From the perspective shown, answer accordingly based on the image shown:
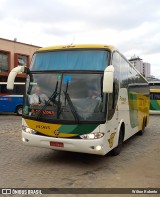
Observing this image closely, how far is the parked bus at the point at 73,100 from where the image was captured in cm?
776

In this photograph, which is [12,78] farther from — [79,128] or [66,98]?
[79,128]

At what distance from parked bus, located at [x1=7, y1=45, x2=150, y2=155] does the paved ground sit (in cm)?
55

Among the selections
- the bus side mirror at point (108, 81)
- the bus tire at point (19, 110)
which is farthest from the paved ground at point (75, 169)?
Answer: the bus tire at point (19, 110)

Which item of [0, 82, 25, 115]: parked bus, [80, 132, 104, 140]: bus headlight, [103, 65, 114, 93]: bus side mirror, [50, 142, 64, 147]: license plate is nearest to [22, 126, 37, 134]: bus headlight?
[50, 142, 64, 147]: license plate

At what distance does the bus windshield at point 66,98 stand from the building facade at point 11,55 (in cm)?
2396

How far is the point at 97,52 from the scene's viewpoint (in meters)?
8.40

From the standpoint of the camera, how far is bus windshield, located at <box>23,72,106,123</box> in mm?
7836

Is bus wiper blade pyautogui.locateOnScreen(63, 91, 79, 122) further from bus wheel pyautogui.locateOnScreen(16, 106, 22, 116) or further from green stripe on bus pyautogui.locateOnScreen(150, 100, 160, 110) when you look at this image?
green stripe on bus pyautogui.locateOnScreen(150, 100, 160, 110)

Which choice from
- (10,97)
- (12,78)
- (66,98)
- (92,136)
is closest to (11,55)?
(10,97)

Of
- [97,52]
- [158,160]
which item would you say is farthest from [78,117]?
[158,160]

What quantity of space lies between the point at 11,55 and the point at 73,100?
28242mm

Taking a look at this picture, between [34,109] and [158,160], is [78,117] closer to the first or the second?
[34,109]

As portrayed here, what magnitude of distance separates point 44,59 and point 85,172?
325 cm

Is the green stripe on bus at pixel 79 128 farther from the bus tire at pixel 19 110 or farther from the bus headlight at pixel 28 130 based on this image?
the bus tire at pixel 19 110
